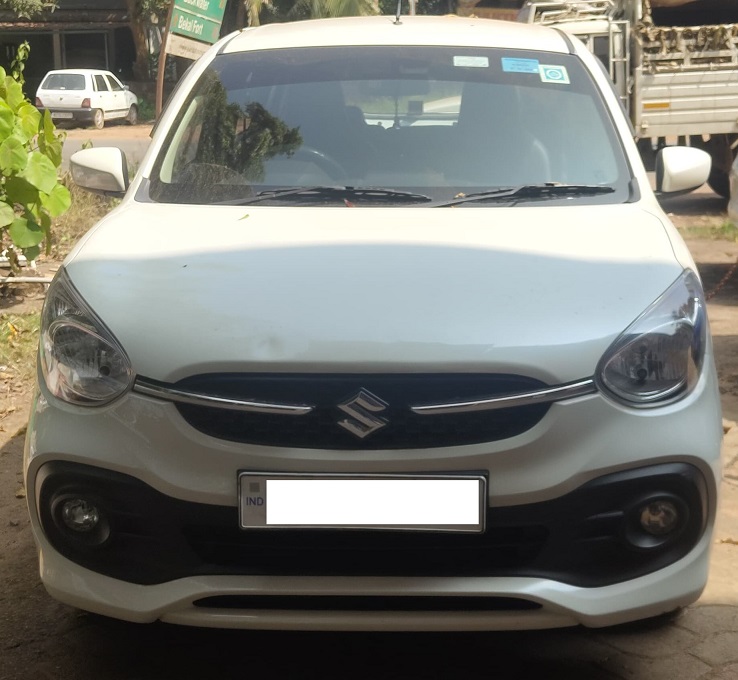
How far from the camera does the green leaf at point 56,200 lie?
20.5ft

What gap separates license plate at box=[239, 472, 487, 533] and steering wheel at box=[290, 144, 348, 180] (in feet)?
4.18

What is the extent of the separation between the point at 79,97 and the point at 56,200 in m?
25.7

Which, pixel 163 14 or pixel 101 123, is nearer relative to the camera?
pixel 101 123

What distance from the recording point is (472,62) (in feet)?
12.4

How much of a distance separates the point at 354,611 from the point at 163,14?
35.7 meters

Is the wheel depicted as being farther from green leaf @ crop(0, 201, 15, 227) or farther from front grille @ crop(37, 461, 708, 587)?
front grille @ crop(37, 461, 708, 587)

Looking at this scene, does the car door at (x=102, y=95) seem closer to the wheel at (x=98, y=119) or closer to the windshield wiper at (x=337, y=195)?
the wheel at (x=98, y=119)

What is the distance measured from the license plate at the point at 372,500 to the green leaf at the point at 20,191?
13.4ft

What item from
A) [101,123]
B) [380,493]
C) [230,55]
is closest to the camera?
[380,493]

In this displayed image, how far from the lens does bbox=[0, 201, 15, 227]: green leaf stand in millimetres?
5992

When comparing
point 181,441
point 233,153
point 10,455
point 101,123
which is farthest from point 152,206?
point 101,123

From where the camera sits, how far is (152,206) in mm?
3301

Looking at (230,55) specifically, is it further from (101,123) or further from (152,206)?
(101,123)

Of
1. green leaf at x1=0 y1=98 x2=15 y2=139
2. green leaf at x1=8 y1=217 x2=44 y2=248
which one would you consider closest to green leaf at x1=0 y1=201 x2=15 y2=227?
green leaf at x1=8 y1=217 x2=44 y2=248
